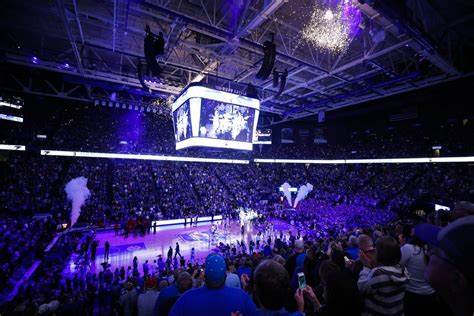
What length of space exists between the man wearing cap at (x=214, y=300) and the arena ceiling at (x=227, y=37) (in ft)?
24.0

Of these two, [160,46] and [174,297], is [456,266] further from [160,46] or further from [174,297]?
[160,46]

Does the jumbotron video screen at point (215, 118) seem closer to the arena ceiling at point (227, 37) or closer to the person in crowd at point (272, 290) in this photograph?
the arena ceiling at point (227, 37)

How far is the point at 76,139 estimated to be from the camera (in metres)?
22.0

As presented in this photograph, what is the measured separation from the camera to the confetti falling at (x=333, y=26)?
7926 millimetres

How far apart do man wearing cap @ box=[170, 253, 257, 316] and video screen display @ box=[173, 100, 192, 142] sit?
873 centimetres

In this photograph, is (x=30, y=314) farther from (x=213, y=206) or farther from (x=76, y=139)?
(x=76, y=139)

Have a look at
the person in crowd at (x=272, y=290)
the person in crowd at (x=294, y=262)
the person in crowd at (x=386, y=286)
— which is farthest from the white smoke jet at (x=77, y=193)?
the person in crowd at (x=386, y=286)

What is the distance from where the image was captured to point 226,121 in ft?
34.1

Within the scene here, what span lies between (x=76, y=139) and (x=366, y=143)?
104 feet

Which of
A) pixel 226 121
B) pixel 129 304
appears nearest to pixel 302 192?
pixel 226 121

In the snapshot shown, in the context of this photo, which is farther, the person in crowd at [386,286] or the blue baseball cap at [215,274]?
the person in crowd at [386,286]

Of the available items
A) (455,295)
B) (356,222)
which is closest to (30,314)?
(455,295)

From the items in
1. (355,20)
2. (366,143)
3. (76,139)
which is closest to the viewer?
(355,20)

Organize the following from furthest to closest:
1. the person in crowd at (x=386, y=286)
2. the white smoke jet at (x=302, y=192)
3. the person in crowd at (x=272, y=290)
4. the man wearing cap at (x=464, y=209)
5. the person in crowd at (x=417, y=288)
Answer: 1. the white smoke jet at (x=302, y=192)
2. the man wearing cap at (x=464, y=209)
3. the person in crowd at (x=417, y=288)
4. the person in crowd at (x=386, y=286)
5. the person in crowd at (x=272, y=290)
